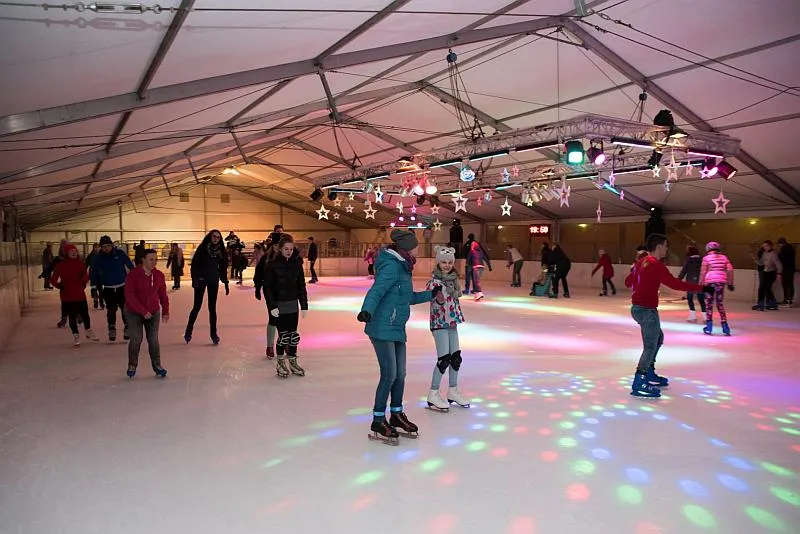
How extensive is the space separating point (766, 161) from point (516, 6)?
735cm

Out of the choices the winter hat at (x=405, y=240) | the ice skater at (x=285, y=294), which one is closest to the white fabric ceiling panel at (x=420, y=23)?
the ice skater at (x=285, y=294)

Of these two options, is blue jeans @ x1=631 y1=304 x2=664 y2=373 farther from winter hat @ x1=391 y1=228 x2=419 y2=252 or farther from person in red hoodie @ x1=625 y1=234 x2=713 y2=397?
winter hat @ x1=391 y1=228 x2=419 y2=252

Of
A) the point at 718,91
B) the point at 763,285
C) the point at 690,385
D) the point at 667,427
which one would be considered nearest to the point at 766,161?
the point at 763,285

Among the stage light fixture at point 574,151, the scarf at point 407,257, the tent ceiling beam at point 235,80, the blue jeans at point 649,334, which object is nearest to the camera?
the scarf at point 407,257

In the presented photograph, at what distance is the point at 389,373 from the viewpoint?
120 inches

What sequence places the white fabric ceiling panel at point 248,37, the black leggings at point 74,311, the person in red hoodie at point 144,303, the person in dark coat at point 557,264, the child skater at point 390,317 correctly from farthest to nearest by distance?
the person in dark coat at point 557,264
the black leggings at point 74,311
the person in red hoodie at point 144,303
the white fabric ceiling panel at point 248,37
the child skater at point 390,317

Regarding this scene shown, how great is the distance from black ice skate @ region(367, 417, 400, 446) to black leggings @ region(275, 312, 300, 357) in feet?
5.32

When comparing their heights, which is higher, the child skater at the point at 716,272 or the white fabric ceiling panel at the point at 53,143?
the white fabric ceiling panel at the point at 53,143

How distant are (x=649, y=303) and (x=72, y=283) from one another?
578 centimetres

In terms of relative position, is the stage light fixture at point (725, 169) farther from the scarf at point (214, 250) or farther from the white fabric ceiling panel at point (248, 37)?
the scarf at point (214, 250)

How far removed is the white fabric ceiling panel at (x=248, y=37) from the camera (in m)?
3.96

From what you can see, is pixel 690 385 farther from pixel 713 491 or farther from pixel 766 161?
pixel 766 161

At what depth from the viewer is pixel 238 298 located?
11398mm

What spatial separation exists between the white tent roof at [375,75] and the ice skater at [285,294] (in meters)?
1.89
